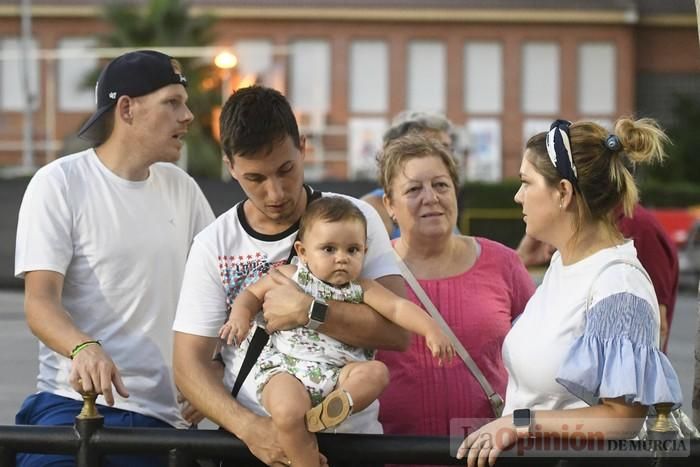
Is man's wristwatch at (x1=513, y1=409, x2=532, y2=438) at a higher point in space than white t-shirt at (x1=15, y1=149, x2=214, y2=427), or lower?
lower

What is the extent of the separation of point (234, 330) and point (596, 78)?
57.4 m

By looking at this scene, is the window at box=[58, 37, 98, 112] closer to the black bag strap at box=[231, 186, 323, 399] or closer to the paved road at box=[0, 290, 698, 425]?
the paved road at box=[0, 290, 698, 425]

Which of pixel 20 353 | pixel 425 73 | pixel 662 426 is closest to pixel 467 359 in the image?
pixel 662 426

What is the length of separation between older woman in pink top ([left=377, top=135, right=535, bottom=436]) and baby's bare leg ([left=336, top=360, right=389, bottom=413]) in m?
0.77

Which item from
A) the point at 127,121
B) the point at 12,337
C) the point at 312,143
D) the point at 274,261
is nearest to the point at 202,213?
the point at 127,121

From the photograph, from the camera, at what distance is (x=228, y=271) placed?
383 centimetres

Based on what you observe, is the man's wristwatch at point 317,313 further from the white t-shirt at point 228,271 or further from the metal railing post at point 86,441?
the metal railing post at point 86,441

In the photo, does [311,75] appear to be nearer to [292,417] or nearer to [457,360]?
[457,360]

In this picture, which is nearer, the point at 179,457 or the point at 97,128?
the point at 179,457

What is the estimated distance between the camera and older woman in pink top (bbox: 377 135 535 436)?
438 centimetres

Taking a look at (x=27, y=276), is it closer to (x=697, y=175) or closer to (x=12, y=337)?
(x=12, y=337)

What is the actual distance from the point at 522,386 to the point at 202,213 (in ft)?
4.87

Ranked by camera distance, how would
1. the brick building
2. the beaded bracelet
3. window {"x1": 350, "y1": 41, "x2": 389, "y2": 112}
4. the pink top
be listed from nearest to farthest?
the beaded bracelet → the pink top → the brick building → window {"x1": 350, "y1": 41, "x2": 389, "y2": 112}

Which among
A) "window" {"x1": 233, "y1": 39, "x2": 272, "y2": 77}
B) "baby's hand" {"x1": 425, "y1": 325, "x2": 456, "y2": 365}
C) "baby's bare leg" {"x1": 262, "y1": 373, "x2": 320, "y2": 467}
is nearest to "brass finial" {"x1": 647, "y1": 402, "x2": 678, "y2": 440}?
"baby's hand" {"x1": 425, "y1": 325, "x2": 456, "y2": 365}
